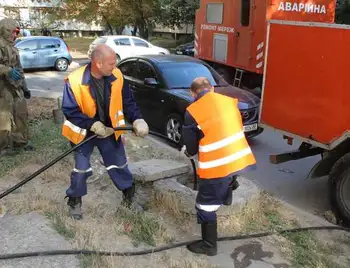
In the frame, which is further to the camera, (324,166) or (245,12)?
(245,12)

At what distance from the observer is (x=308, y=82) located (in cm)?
501

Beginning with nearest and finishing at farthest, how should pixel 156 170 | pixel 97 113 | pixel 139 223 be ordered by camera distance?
pixel 97 113 < pixel 139 223 < pixel 156 170

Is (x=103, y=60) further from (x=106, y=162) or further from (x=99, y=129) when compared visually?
(x=106, y=162)

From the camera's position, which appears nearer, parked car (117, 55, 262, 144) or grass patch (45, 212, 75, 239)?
grass patch (45, 212, 75, 239)

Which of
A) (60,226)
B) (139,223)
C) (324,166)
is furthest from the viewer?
(324,166)

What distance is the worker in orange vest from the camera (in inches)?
143

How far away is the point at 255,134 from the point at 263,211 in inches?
131

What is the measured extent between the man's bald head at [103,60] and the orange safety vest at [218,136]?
2.45ft

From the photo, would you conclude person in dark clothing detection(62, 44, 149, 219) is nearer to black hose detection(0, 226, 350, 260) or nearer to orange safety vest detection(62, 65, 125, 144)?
orange safety vest detection(62, 65, 125, 144)

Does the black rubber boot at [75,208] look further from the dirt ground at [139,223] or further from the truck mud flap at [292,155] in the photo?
the truck mud flap at [292,155]

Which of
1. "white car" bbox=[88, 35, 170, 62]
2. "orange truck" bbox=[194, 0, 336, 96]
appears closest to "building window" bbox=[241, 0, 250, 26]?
"orange truck" bbox=[194, 0, 336, 96]

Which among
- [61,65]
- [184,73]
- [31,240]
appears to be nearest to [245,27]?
[184,73]

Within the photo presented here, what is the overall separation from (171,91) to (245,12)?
154 inches

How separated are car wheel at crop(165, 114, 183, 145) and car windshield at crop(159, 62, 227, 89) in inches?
22.4
